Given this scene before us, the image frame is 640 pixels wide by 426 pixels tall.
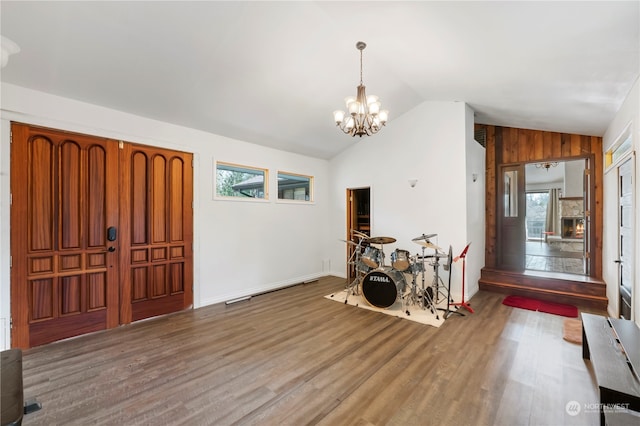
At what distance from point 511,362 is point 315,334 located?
81.5 inches

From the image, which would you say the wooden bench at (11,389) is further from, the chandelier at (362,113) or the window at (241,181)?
the window at (241,181)

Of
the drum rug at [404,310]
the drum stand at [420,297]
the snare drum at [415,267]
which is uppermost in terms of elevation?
the snare drum at [415,267]

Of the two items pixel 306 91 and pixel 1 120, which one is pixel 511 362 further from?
pixel 1 120

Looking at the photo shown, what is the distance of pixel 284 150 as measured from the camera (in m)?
5.48

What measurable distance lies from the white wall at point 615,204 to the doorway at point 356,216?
378cm

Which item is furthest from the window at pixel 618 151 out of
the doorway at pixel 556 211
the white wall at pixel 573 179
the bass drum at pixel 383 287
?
the white wall at pixel 573 179

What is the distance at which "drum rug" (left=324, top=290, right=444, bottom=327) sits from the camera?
369 centimetres

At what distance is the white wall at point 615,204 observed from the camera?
2.56 meters

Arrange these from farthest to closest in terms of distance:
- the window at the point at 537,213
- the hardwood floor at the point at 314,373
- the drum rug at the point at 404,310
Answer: the window at the point at 537,213
the drum rug at the point at 404,310
the hardwood floor at the point at 314,373

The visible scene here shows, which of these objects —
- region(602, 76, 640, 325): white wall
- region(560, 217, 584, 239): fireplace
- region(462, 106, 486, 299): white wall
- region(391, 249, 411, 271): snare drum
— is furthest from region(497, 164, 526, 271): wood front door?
region(560, 217, 584, 239): fireplace

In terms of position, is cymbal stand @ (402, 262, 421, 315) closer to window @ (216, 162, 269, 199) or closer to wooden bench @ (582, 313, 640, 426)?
wooden bench @ (582, 313, 640, 426)

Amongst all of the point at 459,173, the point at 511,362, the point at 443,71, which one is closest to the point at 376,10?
the point at 443,71

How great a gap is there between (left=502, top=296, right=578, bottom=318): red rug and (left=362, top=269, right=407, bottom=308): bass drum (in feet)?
6.26

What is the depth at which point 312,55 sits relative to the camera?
3.29 metres
